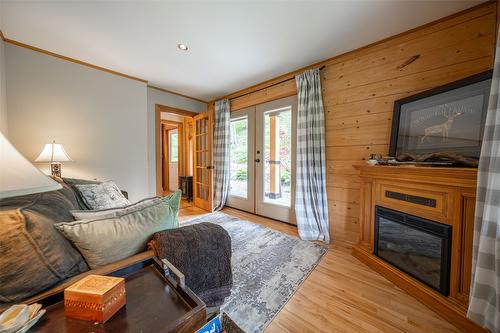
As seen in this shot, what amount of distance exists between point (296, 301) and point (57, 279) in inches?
56.4

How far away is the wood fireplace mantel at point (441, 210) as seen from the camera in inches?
48.1

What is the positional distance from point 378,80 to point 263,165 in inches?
76.2

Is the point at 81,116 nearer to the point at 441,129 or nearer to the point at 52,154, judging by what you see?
the point at 52,154

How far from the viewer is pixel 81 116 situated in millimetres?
2514

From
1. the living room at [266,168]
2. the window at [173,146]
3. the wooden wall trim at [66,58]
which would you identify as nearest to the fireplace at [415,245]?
the living room at [266,168]

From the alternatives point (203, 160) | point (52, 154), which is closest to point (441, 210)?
point (203, 160)

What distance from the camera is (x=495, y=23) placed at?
1497mm

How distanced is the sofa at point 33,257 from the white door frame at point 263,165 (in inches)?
96.0

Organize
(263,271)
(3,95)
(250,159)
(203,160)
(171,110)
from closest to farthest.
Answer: (263,271), (3,95), (250,159), (171,110), (203,160)

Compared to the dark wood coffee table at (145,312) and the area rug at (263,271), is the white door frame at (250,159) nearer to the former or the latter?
the area rug at (263,271)

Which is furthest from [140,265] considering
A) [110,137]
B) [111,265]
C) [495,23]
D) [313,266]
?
[495,23]

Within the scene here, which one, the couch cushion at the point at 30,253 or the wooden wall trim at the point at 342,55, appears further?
the wooden wall trim at the point at 342,55

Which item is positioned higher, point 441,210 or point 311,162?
point 311,162

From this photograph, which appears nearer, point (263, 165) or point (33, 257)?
point (33, 257)
